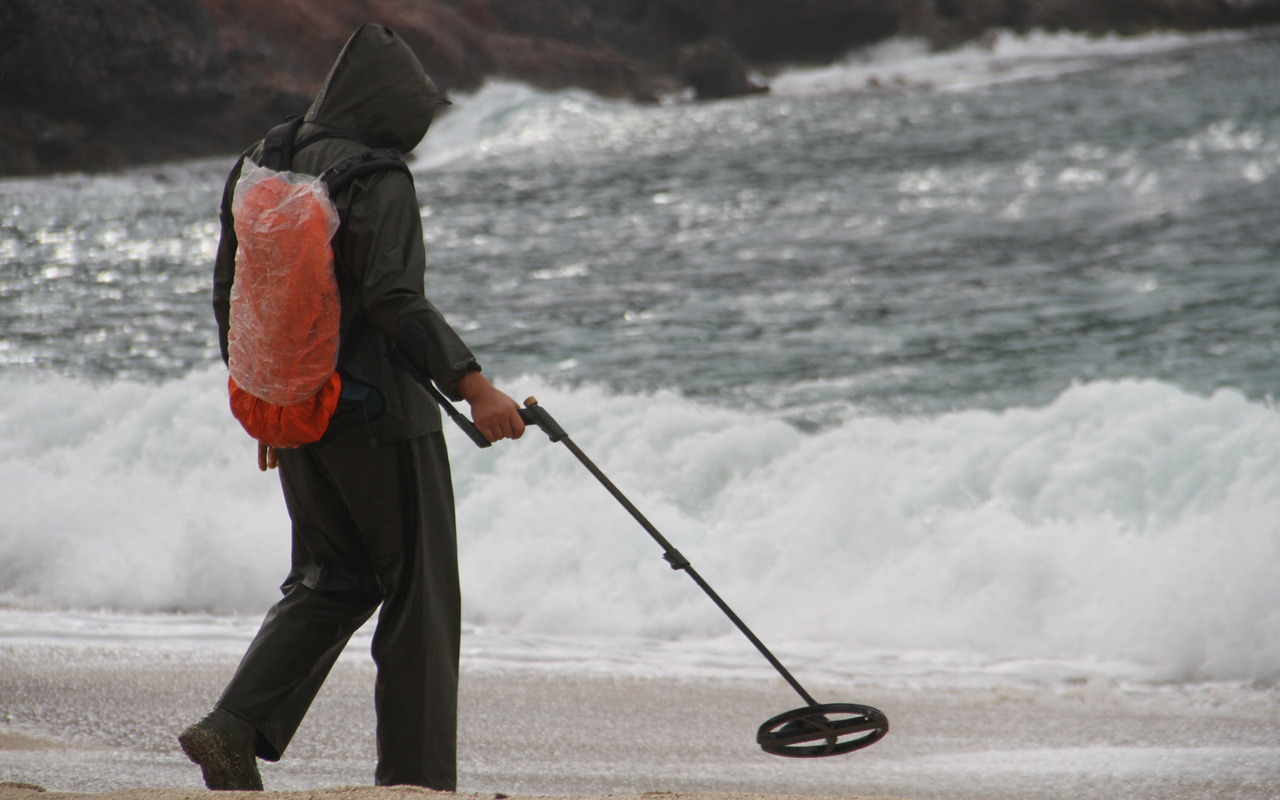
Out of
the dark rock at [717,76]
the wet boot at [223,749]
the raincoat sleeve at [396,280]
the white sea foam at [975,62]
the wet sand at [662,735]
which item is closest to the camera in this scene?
the raincoat sleeve at [396,280]

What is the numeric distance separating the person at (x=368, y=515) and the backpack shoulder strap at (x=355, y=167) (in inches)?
0.6

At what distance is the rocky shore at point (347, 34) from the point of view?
26.1 metres

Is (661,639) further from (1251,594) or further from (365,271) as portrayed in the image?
(365,271)

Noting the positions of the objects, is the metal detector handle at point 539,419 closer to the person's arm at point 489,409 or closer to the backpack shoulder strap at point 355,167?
the person's arm at point 489,409

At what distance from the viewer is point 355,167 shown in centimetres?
222

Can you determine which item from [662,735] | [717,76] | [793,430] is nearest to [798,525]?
[793,430]

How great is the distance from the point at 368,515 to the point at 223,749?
55 cm

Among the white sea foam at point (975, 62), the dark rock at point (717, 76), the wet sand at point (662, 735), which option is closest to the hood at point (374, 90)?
the wet sand at point (662, 735)

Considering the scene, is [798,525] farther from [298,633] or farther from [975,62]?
[975,62]

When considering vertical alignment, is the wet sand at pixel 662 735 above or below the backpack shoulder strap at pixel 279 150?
below

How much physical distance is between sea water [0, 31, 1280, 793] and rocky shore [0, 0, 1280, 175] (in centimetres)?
1042

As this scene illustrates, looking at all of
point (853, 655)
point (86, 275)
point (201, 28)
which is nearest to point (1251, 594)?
point (853, 655)

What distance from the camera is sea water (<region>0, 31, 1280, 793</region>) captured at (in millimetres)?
4426

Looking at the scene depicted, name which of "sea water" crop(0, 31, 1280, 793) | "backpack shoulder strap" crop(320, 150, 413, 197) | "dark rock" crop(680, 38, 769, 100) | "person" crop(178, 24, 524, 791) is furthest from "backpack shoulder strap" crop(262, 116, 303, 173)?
"dark rock" crop(680, 38, 769, 100)
